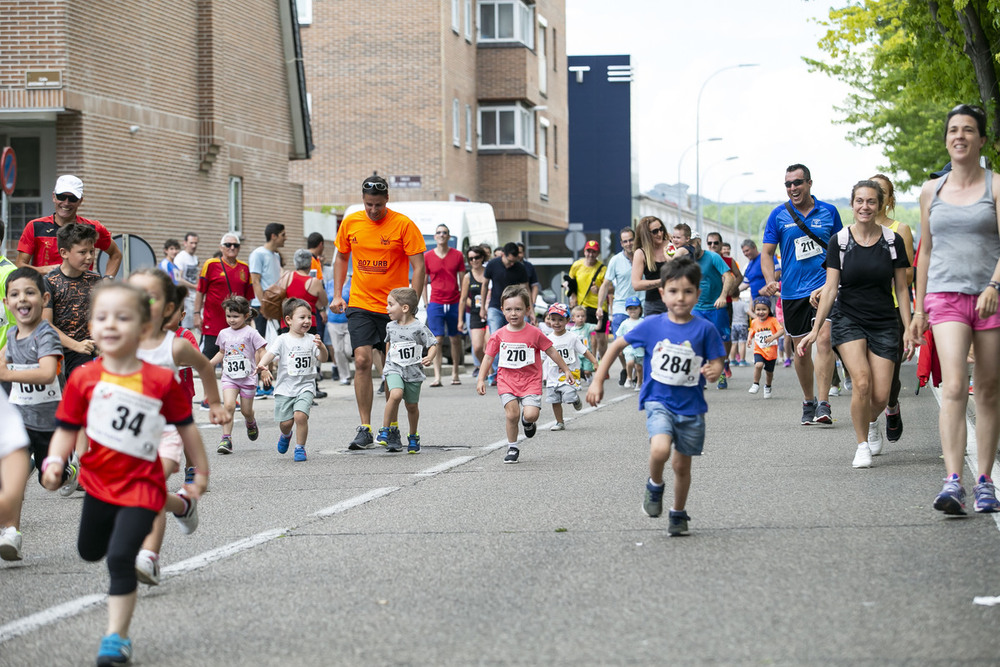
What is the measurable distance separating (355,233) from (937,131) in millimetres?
30335

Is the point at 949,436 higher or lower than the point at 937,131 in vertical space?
lower

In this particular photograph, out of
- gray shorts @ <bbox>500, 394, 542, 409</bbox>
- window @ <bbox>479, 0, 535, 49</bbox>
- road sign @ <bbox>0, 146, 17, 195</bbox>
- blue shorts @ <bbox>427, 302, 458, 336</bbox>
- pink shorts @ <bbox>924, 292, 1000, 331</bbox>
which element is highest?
window @ <bbox>479, 0, 535, 49</bbox>

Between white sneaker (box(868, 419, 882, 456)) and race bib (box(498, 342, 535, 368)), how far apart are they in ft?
8.48

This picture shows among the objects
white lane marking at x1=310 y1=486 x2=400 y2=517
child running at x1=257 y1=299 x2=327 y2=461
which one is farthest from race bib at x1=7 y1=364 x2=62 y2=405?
child running at x1=257 y1=299 x2=327 y2=461

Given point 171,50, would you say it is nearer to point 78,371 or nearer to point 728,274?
point 728,274

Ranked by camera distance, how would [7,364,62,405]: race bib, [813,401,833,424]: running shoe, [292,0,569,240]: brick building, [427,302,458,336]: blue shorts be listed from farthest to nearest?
[292,0,569,240]: brick building, [427,302,458,336]: blue shorts, [813,401,833,424]: running shoe, [7,364,62,405]: race bib

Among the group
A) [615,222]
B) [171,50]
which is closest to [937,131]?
[171,50]

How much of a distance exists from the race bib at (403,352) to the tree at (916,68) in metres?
5.15

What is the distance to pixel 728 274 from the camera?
1739cm

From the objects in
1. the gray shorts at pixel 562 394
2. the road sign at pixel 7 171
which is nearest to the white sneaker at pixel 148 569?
the gray shorts at pixel 562 394

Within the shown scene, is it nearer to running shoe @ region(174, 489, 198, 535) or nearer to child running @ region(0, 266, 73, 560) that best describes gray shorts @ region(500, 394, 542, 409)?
child running @ region(0, 266, 73, 560)

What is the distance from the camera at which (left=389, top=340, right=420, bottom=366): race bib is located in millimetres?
11938

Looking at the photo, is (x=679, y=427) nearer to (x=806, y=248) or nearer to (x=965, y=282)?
(x=965, y=282)

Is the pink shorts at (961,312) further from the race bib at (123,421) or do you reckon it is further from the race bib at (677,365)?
the race bib at (123,421)
